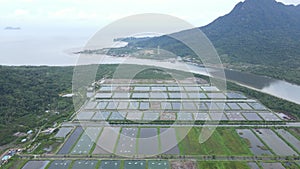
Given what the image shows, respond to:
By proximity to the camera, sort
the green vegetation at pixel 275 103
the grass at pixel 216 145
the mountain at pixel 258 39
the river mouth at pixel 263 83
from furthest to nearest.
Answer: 1. the mountain at pixel 258 39
2. the river mouth at pixel 263 83
3. the green vegetation at pixel 275 103
4. the grass at pixel 216 145

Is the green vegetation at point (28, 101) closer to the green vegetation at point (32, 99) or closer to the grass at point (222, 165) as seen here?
the green vegetation at point (32, 99)

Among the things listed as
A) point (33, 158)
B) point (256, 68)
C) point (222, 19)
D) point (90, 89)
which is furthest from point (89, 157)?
point (222, 19)

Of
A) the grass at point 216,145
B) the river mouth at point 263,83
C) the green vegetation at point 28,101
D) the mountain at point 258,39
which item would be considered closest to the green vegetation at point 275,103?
the river mouth at point 263,83

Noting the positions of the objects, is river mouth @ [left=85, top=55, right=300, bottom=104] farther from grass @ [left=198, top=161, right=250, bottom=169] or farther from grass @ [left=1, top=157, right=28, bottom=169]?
grass @ [left=1, top=157, right=28, bottom=169]

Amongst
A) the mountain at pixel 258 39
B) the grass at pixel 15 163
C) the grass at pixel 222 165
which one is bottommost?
the grass at pixel 222 165

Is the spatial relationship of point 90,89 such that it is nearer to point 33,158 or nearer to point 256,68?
point 33,158

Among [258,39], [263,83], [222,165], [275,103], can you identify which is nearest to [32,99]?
[222,165]

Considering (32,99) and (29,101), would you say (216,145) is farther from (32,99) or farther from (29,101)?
(32,99)

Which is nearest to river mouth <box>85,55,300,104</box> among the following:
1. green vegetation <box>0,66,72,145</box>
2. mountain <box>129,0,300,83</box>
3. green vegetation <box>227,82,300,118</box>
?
mountain <box>129,0,300,83</box>
